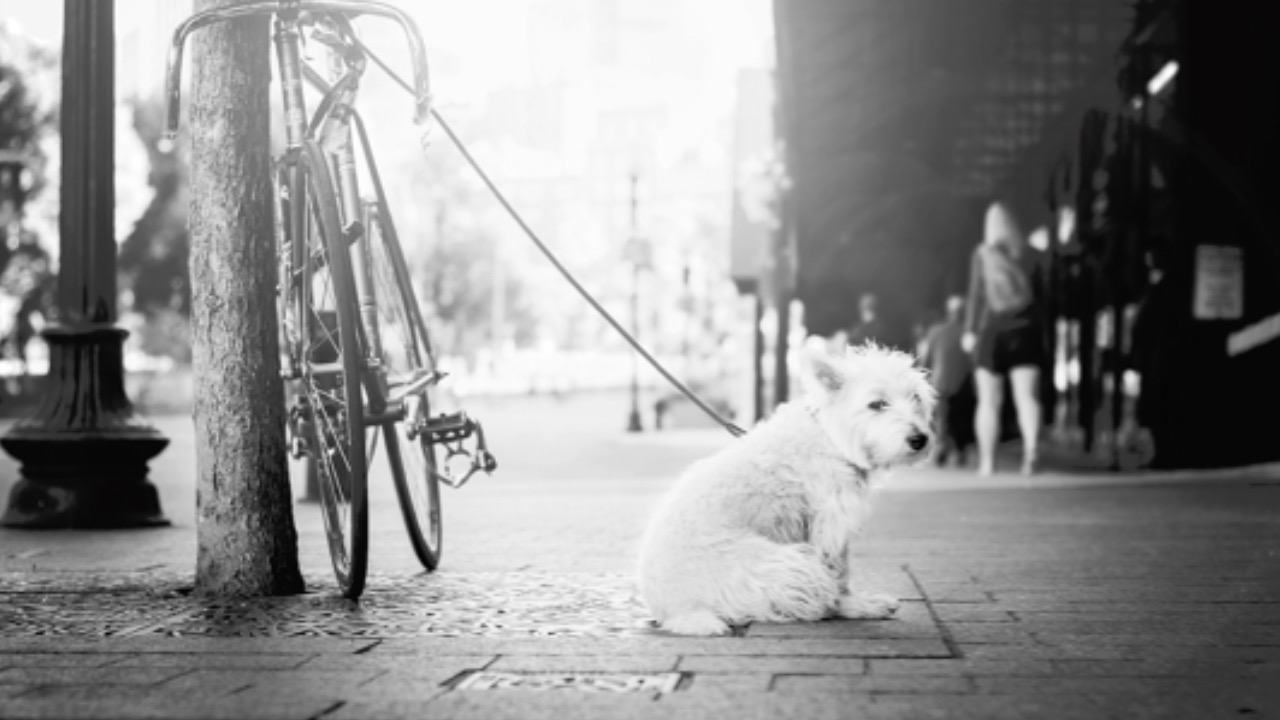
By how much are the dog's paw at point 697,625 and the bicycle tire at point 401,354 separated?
64.3 inches

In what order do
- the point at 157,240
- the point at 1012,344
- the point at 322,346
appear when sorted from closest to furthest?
the point at 322,346 < the point at 1012,344 < the point at 157,240

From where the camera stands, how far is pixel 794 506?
18.7 feet

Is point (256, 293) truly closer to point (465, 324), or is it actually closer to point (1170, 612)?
point (1170, 612)

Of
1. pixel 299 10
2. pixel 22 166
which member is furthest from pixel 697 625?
pixel 22 166

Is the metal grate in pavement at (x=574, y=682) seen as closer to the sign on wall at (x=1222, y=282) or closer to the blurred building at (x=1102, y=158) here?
the blurred building at (x=1102, y=158)

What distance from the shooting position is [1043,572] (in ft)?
24.7

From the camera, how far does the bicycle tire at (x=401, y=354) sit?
7000 millimetres

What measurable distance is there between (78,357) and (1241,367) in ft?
32.7

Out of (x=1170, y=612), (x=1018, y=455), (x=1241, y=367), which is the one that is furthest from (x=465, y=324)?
(x=1170, y=612)

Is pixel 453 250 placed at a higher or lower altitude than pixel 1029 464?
higher

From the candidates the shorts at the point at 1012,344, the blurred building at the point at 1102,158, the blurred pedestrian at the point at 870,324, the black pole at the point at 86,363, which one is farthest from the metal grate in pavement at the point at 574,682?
the blurred pedestrian at the point at 870,324

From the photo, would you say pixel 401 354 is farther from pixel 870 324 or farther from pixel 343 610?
pixel 870 324

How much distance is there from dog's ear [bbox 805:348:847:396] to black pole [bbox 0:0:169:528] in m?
5.46

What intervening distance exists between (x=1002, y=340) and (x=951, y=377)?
3.83 m
